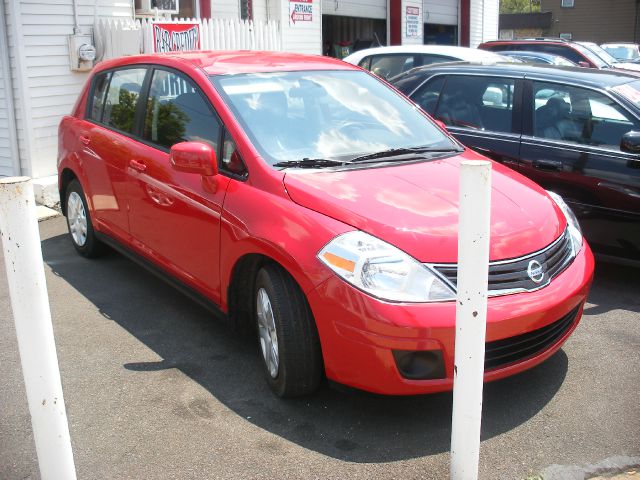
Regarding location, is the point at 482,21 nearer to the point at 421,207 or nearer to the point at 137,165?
the point at 137,165

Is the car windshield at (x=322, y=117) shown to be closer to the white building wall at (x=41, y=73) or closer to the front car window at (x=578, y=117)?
the front car window at (x=578, y=117)

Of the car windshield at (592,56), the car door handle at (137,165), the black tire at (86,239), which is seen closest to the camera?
the car door handle at (137,165)

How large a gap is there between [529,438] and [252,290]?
5.10 feet

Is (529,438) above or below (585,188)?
below

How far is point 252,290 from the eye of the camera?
12.7 ft

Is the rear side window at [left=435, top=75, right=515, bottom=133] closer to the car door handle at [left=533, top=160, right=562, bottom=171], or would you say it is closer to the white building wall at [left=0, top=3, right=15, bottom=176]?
the car door handle at [left=533, top=160, right=562, bottom=171]

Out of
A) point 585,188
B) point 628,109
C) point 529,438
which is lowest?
point 529,438

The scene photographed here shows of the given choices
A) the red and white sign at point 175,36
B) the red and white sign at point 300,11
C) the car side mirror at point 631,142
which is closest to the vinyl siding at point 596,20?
the red and white sign at point 300,11

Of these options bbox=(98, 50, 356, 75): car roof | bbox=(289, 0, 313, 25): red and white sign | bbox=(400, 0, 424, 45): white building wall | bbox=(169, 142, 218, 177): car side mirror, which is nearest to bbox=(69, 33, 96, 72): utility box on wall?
bbox=(98, 50, 356, 75): car roof

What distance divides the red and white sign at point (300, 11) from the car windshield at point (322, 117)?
28.1 ft

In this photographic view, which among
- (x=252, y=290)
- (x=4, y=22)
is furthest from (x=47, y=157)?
(x=252, y=290)

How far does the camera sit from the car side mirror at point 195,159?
3.99 meters

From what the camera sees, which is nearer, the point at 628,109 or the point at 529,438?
the point at 529,438

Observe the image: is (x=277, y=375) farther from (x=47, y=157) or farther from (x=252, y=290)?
(x=47, y=157)
